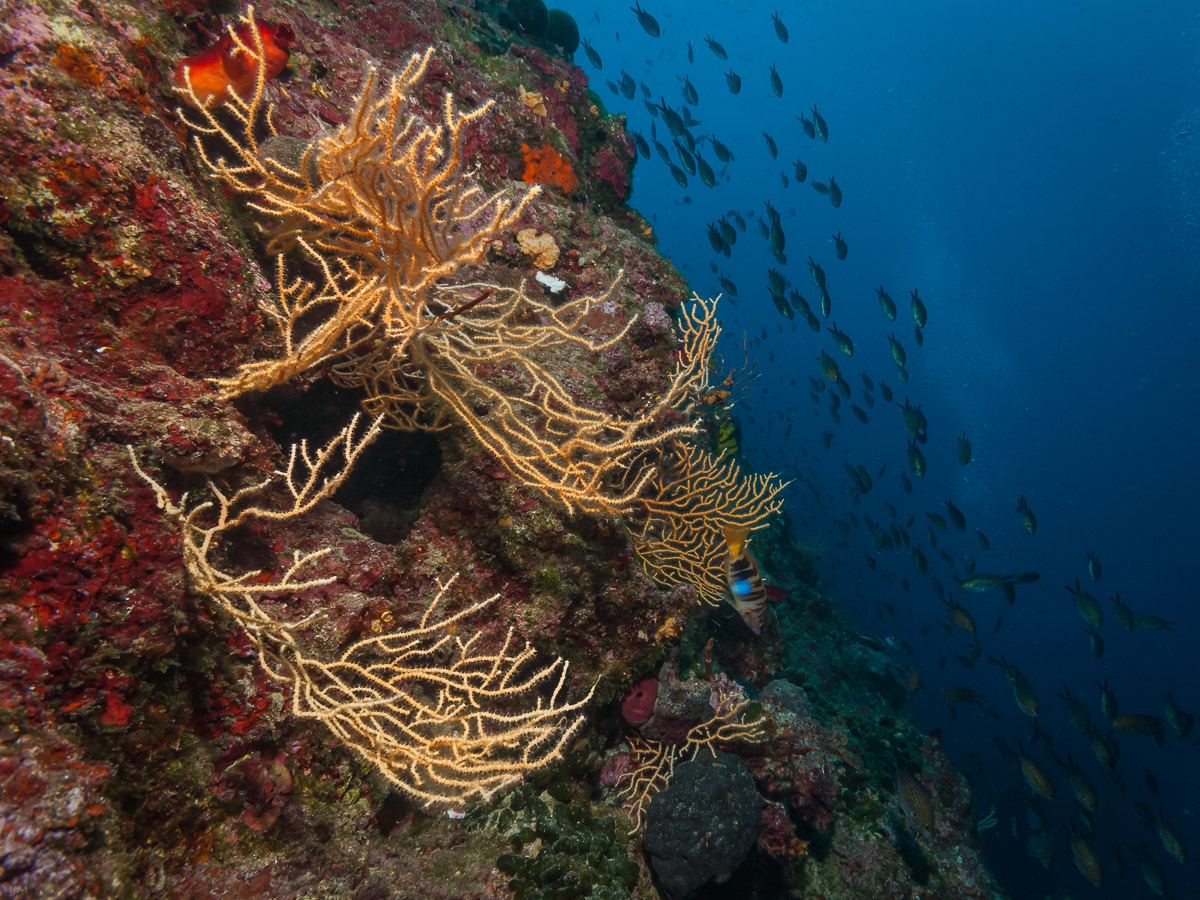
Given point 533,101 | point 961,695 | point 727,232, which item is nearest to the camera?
point 533,101

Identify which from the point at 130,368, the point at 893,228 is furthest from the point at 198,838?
the point at 893,228

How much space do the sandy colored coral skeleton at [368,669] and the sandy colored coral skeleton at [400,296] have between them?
20.9 inches

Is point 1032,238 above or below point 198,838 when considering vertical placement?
above

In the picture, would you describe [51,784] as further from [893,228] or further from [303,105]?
[893,228]

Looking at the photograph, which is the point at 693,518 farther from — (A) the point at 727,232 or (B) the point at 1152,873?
(B) the point at 1152,873

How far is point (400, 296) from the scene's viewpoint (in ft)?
7.47

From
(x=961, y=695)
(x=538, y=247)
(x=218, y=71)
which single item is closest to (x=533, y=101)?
(x=538, y=247)

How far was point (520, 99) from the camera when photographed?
521cm

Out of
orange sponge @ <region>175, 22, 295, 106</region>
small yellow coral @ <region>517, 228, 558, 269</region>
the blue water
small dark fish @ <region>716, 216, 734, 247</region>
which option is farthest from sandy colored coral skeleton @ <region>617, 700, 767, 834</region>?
the blue water

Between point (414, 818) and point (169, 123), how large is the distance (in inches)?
128

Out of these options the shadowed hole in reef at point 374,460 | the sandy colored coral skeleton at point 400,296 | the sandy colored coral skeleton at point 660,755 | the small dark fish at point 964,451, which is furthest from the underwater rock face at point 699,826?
the small dark fish at point 964,451

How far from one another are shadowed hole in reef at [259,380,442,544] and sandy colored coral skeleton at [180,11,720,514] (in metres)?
0.27

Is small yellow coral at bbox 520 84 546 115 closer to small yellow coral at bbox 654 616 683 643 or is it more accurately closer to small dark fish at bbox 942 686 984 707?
small yellow coral at bbox 654 616 683 643

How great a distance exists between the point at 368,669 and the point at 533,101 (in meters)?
5.66
